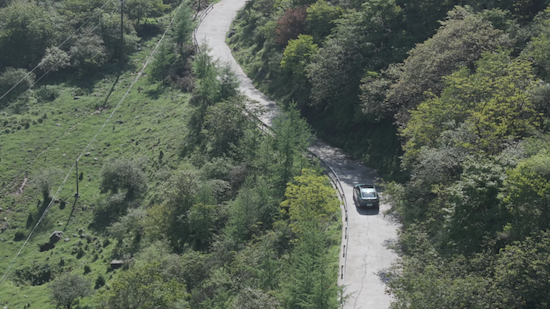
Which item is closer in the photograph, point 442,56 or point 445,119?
point 445,119

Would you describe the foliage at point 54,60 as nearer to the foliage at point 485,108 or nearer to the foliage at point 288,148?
the foliage at point 288,148

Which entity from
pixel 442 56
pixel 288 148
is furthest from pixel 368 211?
pixel 442 56

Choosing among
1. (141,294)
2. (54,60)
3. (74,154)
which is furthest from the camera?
(54,60)

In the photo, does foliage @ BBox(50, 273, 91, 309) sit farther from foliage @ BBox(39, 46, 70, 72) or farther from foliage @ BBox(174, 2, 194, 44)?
foliage @ BBox(174, 2, 194, 44)

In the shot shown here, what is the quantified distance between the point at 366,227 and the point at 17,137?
51272mm

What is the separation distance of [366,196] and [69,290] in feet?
80.7

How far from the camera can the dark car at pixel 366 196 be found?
1647 inches

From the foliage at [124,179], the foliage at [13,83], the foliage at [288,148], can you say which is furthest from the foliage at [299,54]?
the foliage at [13,83]

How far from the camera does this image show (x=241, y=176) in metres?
50.9

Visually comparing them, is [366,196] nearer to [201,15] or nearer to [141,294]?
[141,294]

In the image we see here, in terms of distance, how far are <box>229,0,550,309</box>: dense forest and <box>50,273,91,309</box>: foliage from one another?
83.6 ft

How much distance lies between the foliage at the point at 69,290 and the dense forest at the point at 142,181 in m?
0.11

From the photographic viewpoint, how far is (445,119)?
38.4 m

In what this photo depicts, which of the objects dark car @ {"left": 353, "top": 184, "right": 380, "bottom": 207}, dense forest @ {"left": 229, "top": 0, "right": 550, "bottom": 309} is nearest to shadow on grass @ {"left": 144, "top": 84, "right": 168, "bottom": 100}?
dense forest @ {"left": 229, "top": 0, "right": 550, "bottom": 309}
